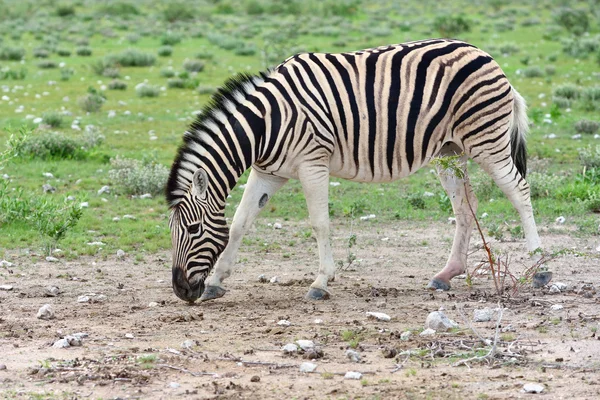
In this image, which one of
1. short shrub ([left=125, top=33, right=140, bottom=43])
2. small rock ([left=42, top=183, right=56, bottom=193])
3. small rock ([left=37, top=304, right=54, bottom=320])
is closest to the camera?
small rock ([left=37, top=304, right=54, bottom=320])

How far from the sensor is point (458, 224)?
884 centimetres

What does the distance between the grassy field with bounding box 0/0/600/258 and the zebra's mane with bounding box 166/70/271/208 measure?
1.93m

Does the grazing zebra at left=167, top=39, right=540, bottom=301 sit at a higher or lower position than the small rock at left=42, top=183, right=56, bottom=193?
higher

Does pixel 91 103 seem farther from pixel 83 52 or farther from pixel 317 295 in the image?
pixel 317 295

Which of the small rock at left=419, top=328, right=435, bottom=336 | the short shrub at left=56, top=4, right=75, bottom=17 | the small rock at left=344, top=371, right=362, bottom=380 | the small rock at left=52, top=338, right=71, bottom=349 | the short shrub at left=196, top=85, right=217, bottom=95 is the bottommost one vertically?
the short shrub at left=56, top=4, right=75, bottom=17

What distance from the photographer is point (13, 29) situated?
36531 mm

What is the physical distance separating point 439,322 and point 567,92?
14.0 m

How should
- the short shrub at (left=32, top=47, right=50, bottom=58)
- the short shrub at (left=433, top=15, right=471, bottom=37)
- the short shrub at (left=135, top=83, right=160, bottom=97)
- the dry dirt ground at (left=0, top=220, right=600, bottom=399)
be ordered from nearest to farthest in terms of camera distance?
the dry dirt ground at (left=0, top=220, right=600, bottom=399) → the short shrub at (left=135, top=83, right=160, bottom=97) → the short shrub at (left=32, top=47, right=50, bottom=58) → the short shrub at (left=433, top=15, right=471, bottom=37)

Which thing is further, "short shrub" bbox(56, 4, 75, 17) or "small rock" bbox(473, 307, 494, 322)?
"short shrub" bbox(56, 4, 75, 17)

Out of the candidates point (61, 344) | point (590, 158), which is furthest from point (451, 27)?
point (61, 344)

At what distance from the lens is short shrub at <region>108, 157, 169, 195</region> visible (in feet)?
40.7

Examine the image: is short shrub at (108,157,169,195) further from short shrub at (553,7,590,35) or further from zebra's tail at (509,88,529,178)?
short shrub at (553,7,590,35)

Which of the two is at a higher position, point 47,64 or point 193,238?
point 193,238

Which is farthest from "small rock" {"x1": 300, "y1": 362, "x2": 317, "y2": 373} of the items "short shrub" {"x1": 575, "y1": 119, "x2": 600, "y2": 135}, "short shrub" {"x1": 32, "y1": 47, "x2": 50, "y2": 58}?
"short shrub" {"x1": 32, "y1": 47, "x2": 50, "y2": 58}
